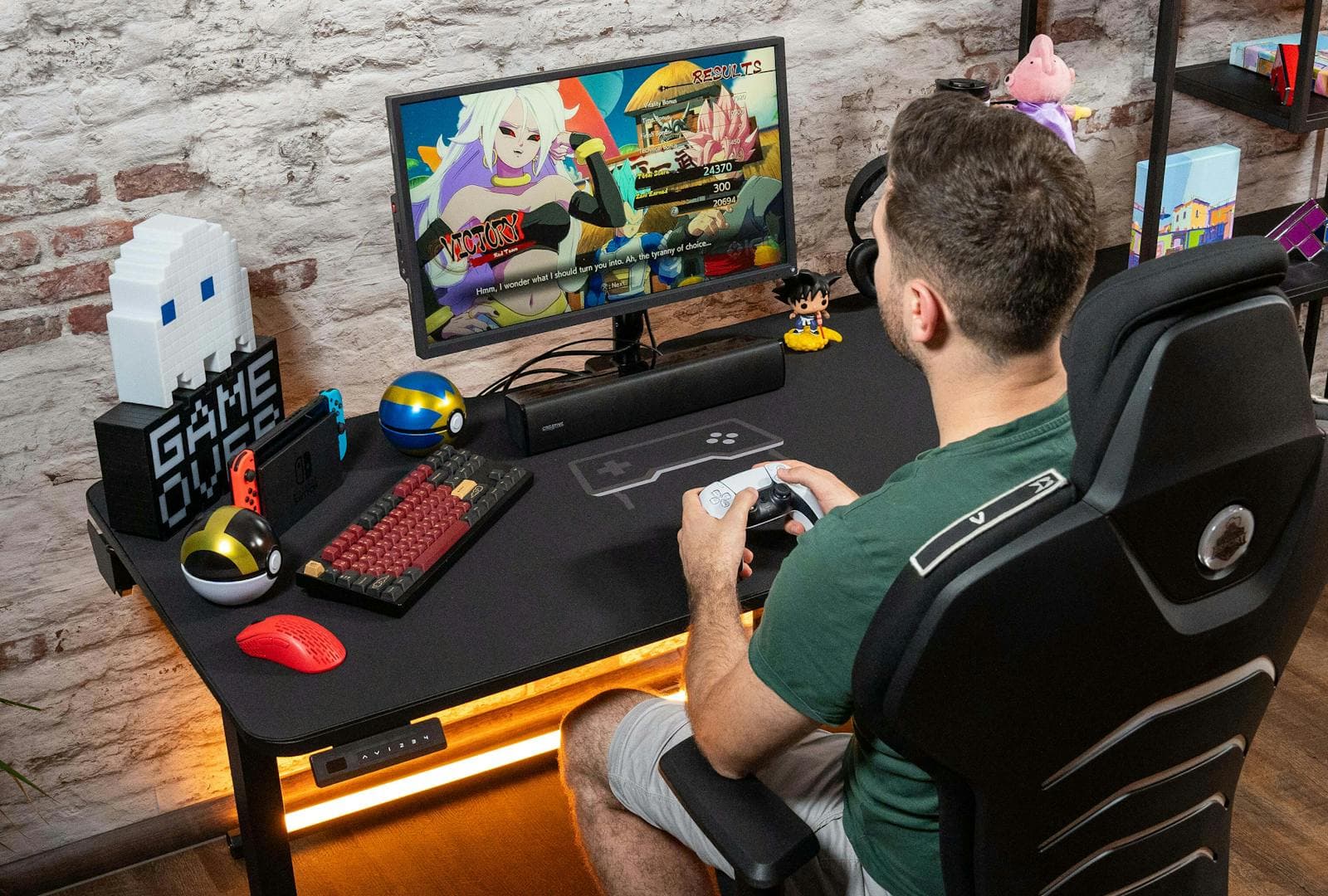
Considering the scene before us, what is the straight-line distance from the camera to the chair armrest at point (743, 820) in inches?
48.9

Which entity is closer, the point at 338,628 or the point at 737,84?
the point at 338,628

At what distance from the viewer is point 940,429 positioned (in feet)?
4.33

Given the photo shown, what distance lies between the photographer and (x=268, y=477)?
1697 millimetres

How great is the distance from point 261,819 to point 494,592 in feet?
1.31

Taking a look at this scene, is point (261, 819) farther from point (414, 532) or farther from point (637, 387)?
point (637, 387)

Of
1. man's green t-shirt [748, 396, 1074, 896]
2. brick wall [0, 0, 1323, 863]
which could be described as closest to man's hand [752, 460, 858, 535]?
man's green t-shirt [748, 396, 1074, 896]

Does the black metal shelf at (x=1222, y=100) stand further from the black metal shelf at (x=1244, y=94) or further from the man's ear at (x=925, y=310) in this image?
the man's ear at (x=925, y=310)

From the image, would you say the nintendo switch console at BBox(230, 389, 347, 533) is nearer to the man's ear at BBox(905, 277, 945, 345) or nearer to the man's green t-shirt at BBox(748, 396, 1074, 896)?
the man's green t-shirt at BBox(748, 396, 1074, 896)

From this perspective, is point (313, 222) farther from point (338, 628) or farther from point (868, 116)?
point (868, 116)

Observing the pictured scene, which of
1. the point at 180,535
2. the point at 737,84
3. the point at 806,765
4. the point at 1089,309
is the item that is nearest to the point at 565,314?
the point at 737,84

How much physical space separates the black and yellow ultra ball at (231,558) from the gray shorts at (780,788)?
1.55 ft

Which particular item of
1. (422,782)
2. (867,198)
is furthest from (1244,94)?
(422,782)

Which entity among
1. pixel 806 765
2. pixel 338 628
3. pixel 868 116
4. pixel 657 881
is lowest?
pixel 657 881

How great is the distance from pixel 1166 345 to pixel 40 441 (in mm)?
1661
